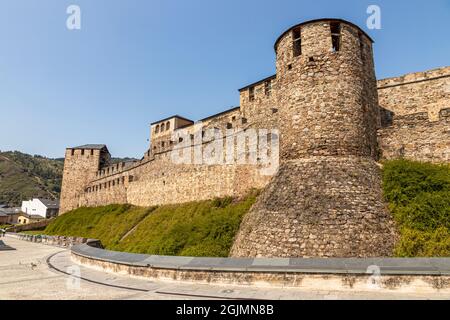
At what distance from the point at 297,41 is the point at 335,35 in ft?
5.63

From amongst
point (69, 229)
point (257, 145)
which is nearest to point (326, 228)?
point (257, 145)

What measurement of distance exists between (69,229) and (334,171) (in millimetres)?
36880

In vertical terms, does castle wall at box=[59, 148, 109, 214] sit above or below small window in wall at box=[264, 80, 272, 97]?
below

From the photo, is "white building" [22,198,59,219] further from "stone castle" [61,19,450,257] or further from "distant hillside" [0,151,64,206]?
"stone castle" [61,19,450,257]

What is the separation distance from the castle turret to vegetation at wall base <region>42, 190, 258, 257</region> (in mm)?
11501

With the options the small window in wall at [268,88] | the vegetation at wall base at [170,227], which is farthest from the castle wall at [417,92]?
the vegetation at wall base at [170,227]

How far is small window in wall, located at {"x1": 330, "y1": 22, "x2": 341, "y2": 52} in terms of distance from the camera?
13.2m

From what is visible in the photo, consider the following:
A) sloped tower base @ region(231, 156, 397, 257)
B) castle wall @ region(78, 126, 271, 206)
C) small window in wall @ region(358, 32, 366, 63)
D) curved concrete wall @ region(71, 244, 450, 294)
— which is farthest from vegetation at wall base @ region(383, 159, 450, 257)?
castle wall @ region(78, 126, 271, 206)

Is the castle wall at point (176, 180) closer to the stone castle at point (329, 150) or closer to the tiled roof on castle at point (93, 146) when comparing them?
the stone castle at point (329, 150)

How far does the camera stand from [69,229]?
3769cm

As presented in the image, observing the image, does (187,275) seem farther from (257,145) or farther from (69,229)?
(69,229)

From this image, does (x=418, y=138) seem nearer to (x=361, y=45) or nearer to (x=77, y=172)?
(x=361, y=45)

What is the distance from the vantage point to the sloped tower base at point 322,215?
9719 millimetres
